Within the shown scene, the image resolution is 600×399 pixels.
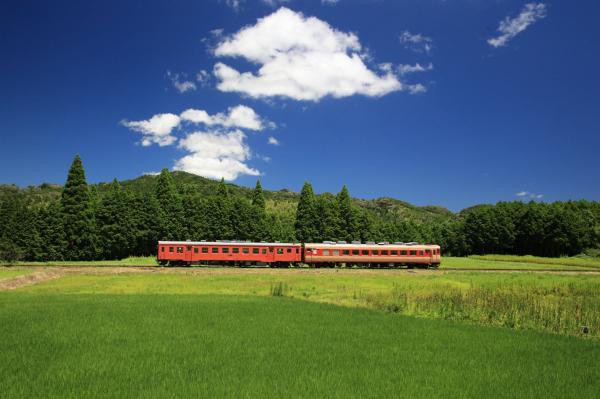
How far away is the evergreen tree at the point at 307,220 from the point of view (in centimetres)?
6962

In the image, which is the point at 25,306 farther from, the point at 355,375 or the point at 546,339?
the point at 546,339

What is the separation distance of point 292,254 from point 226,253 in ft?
23.8

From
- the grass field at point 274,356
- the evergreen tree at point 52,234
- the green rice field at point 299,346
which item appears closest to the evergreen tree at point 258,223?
the evergreen tree at point 52,234

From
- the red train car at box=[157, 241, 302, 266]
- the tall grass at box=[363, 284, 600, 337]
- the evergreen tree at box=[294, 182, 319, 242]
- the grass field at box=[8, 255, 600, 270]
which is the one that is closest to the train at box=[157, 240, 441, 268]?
the red train car at box=[157, 241, 302, 266]

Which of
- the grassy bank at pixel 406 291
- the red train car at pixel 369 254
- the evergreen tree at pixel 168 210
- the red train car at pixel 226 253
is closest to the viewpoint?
the grassy bank at pixel 406 291

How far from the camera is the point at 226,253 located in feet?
153

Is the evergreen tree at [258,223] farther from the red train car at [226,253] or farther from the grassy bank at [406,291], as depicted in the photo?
the grassy bank at [406,291]

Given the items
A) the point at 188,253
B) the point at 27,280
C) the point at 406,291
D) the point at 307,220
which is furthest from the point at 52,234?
the point at 406,291

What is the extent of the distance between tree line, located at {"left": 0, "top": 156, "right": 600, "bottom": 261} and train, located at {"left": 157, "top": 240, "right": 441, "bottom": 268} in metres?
13.6

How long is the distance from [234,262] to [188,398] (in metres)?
40.0

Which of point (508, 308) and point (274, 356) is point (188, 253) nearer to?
point (508, 308)

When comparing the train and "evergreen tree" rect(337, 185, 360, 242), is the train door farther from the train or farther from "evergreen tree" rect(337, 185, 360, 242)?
"evergreen tree" rect(337, 185, 360, 242)

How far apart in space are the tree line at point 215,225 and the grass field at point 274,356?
4076cm

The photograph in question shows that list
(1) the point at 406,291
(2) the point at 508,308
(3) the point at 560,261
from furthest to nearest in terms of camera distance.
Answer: (3) the point at 560,261 → (1) the point at 406,291 → (2) the point at 508,308
